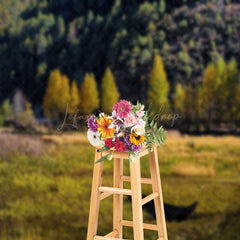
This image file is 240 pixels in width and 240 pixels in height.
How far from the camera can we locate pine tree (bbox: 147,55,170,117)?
5.44m

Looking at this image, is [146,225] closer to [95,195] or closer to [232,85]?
[95,195]

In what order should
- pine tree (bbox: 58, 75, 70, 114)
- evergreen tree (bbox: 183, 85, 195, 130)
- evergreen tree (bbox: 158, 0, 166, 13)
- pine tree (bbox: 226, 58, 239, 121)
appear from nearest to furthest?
pine tree (bbox: 58, 75, 70, 114) → evergreen tree (bbox: 183, 85, 195, 130) → pine tree (bbox: 226, 58, 239, 121) → evergreen tree (bbox: 158, 0, 166, 13)

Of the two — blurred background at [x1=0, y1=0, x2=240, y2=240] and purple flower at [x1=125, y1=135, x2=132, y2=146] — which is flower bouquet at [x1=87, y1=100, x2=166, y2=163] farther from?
blurred background at [x1=0, y1=0, x2=240, y2=240]

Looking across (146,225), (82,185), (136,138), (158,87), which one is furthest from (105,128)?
(158,87)

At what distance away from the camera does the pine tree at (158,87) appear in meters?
5.44

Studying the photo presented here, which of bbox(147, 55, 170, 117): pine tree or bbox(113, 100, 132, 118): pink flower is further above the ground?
bbox(147, 55, 170, 117): pine tree

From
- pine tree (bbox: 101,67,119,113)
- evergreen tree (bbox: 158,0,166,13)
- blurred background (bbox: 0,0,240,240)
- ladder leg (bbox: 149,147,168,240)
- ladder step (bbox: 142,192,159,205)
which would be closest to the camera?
ladder step (bbox: 142,192,159,205)

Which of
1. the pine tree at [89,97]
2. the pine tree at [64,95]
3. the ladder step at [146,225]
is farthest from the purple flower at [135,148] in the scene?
the pine tree at [89,97]

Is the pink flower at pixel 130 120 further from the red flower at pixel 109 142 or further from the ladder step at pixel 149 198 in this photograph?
the ladder step at pixel 149 198

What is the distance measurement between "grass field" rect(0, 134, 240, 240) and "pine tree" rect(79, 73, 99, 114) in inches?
22.3

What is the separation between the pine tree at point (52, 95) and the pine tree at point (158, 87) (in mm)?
1219

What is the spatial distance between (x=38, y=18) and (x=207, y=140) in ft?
9.54

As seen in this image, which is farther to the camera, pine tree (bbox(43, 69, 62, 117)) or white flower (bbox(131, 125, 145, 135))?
pine tree (bbox(43, 69, 62, 117))

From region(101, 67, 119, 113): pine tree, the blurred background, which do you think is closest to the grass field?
the blurred background
